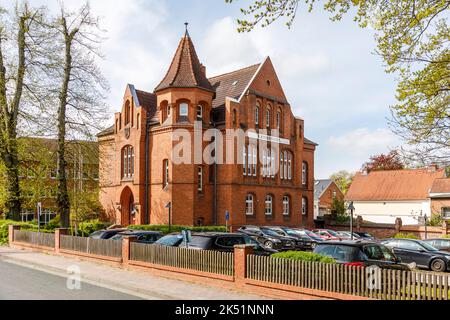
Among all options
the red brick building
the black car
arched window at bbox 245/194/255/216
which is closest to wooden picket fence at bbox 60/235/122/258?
the red brick building

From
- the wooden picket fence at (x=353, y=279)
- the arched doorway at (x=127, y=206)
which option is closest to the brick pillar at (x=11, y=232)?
the arched doorway at (x=127, y=206)

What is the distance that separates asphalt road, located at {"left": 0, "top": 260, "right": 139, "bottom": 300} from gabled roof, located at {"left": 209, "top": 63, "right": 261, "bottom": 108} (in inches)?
991

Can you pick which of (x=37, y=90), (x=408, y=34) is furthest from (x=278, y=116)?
(x=408, y=34)

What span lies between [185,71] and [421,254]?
74.9 feet

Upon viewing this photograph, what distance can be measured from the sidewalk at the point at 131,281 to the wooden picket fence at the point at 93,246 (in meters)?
0.49

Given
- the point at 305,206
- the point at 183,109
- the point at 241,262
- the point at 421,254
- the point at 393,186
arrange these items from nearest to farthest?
the point at 241,262, the point at 421,254, the point at 183,109, the point at 305,206, the point at 393,186

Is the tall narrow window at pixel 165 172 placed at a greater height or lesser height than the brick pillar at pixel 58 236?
greater

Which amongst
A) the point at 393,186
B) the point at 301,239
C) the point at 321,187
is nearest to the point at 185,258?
the point at 301,239

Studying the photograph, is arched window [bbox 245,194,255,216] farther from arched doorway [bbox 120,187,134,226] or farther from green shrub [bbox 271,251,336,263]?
green shrub [bbox 271,251,336,263]

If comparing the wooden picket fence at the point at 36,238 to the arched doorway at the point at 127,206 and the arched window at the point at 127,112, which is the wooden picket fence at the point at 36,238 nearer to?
the arched doorway at the point at 127,206

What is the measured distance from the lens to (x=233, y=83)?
39719mm

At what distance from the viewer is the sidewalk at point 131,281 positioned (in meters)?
12.3

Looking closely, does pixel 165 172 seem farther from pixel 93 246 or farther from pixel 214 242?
pixel 214 242
